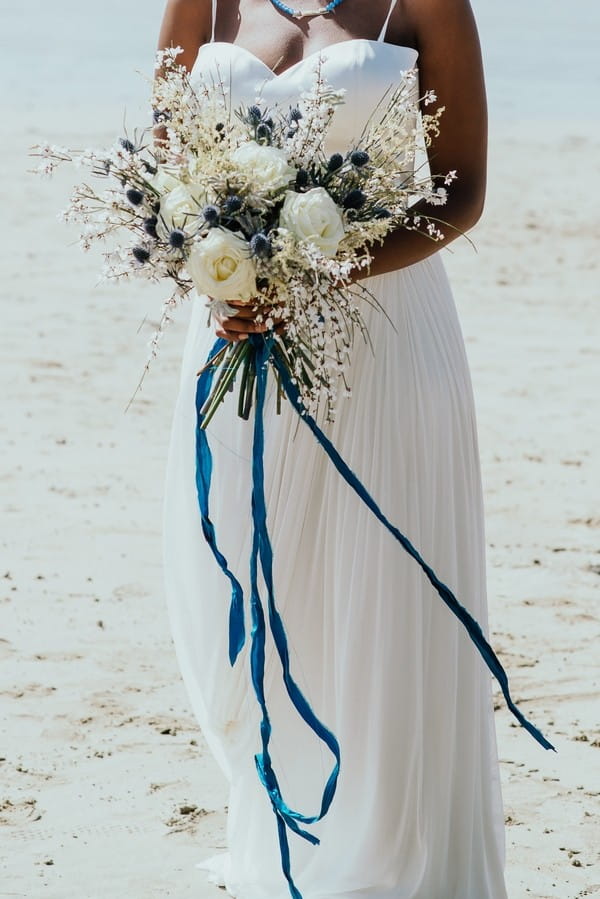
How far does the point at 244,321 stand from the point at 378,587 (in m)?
0.77

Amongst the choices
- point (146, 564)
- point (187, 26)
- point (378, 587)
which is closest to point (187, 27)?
point (187, 26)

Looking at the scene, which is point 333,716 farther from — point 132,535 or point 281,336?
point 132,535

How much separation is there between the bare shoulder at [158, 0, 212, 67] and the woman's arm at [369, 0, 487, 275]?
2.04 feet

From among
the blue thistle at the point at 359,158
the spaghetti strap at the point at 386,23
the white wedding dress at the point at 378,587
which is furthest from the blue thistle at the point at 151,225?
the spaghetti strap at the point at 386,23

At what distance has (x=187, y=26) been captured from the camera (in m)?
3.87

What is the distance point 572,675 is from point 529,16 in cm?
3601

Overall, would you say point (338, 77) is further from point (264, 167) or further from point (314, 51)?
point (264, 167)

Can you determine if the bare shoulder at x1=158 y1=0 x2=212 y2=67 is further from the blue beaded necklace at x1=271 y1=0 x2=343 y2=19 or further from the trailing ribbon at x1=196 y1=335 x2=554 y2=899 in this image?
the trailing ribbon at x1=196 y1=335 x2=554 y2=899

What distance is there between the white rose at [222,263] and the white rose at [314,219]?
4.4 inches

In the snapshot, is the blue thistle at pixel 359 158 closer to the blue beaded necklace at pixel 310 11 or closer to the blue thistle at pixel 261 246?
the blue thistle at pixel 261 246

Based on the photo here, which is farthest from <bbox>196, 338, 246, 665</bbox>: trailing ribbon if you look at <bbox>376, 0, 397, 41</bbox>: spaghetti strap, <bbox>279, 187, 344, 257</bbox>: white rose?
<bbox>376, 0, 397, 41</bbox>: spaghetti strap

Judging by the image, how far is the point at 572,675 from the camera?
5266mm

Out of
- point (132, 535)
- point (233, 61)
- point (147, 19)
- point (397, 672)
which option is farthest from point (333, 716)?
point (147, 19)

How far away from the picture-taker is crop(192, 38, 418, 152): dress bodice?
3.41 m
